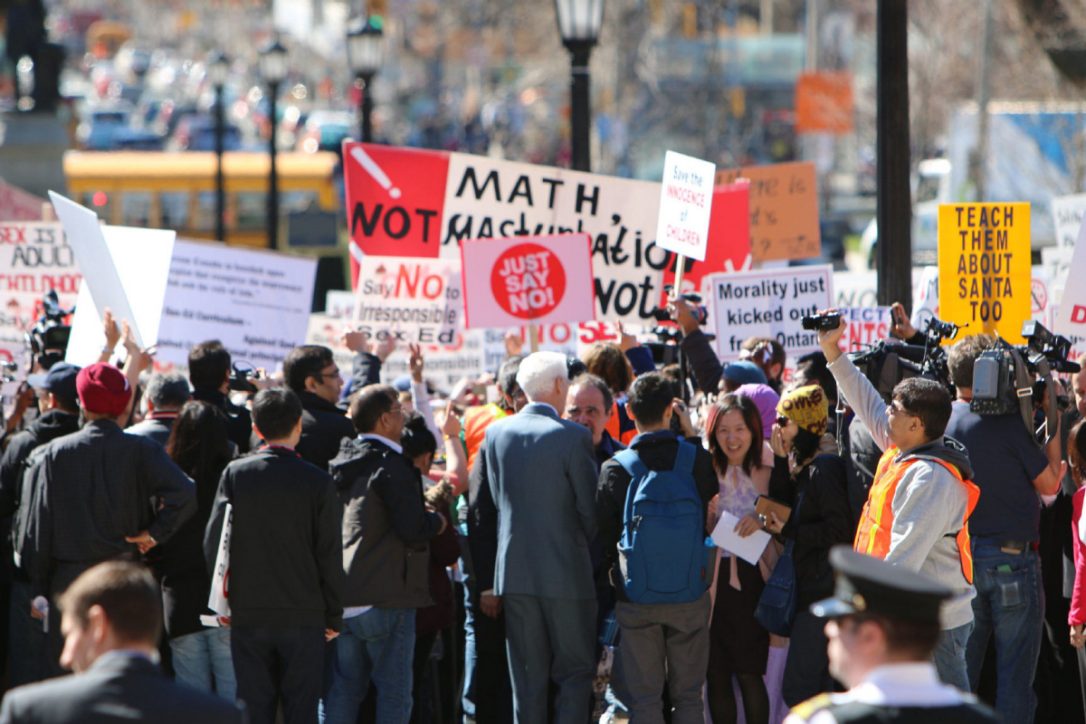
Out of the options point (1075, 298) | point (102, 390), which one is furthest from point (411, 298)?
point (102, 390)

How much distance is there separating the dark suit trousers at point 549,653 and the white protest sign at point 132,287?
Result: 3214 millimetres

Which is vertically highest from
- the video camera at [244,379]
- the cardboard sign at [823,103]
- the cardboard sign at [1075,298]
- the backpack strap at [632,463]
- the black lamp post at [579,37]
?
the cardboard sign at [823,103]

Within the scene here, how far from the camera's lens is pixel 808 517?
7.17m

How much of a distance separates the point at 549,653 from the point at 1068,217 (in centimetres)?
638

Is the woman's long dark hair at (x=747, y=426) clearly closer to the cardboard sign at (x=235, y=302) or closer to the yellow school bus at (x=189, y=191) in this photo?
the cardboard sign at (x=235, y=302)

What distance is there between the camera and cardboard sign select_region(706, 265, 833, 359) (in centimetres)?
1060

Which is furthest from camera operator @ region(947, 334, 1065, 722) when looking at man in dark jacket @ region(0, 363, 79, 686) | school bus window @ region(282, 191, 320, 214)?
school bus window @ region(282, 191, 320, 214)

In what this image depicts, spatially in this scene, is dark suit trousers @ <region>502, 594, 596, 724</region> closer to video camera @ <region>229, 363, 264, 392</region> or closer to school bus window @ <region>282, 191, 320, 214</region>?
video camera @ <region>229, 363, 264, 392</region>

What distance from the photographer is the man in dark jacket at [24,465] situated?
7609mm

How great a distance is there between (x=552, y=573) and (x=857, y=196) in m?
41.8

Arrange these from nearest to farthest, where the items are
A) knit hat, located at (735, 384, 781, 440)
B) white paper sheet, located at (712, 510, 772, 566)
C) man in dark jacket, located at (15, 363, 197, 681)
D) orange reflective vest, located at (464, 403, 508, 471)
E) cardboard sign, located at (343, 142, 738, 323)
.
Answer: man in dark jacket, located at (15, 363, 197, 681)
white paper sheet, located at (712, 510, 772, 566)
knit hat, located at (735, 384, 781, 440)
orange reflective vest, located at (464, 403, 508, 471)
cardboard sign, located at (343, 142, 738, 323)

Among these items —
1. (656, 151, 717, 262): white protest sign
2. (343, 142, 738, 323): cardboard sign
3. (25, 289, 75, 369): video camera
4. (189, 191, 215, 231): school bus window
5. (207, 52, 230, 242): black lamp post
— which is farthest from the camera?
(189, 191, 215, 231): school bus window

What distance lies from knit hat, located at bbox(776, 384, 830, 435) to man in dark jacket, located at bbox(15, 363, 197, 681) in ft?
7.70

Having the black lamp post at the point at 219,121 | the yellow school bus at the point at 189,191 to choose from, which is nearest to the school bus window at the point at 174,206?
the yellow school bus at the point at 189,191
